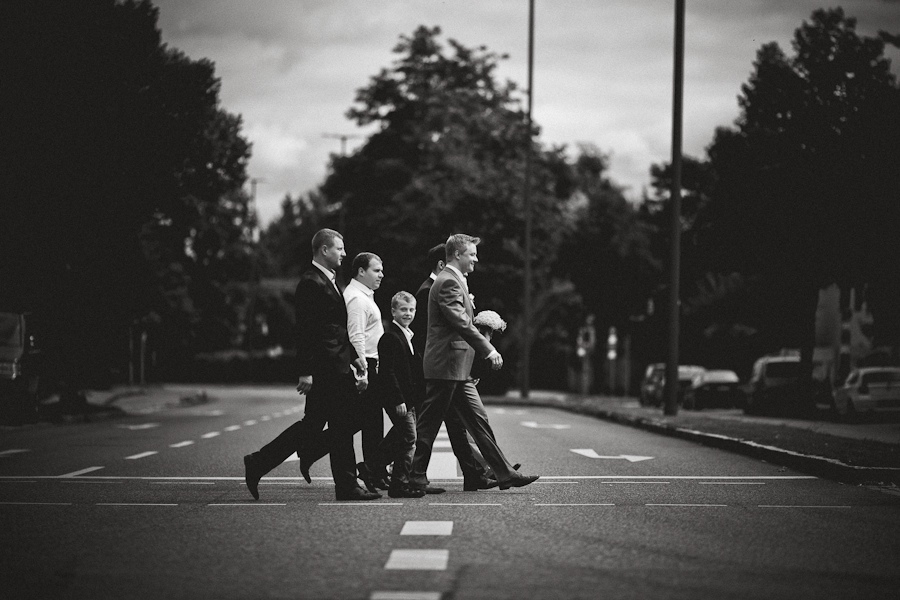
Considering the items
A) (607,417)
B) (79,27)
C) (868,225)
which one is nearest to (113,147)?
(79,27)

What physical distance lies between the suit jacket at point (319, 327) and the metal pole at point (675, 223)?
15752 mm

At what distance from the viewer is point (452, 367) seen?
10477 millimetres

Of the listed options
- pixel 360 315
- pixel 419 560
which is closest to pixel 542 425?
pixel 360 315

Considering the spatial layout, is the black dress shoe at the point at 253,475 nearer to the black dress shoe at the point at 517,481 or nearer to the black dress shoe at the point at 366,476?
the black dress shoe at the point at 366,476

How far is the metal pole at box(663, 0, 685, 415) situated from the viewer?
25062 mm

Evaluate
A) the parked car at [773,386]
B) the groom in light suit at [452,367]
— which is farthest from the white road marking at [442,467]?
the parked car at [773,386]

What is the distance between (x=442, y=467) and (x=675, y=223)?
500 inches

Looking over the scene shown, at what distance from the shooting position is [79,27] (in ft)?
80.1

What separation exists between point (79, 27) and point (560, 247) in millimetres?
33456

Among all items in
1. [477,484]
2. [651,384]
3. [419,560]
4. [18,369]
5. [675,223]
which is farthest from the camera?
[651,384]

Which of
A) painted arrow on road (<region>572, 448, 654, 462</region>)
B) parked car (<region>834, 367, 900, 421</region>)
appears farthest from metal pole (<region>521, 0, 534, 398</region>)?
painted arrow on road (<region>572, 448, 654, 462</region>)

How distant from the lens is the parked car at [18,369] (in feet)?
72.6

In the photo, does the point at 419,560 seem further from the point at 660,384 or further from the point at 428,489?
the point at 660,384

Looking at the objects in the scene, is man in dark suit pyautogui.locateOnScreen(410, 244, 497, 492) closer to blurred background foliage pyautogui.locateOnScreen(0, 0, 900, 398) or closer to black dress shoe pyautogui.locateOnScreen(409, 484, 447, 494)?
black dress shoe pyautogui.locateOnScreen(409, 484, 447, 494)
